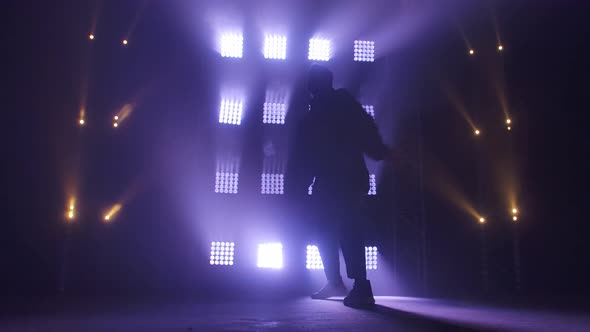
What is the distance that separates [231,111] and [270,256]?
156cm

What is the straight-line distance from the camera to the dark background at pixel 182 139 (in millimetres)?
3988

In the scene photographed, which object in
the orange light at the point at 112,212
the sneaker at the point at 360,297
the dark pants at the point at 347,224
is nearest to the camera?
the sneaker at the point at 360,297

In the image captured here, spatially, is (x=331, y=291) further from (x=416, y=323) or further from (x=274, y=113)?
(x=274, y=113)

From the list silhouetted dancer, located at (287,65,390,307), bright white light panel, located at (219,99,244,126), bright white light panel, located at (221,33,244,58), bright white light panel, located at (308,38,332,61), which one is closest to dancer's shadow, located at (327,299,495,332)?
silhouetted dancer, located at (287,65,390,307)

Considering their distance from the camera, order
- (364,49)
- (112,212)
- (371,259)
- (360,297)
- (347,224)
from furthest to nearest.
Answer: (364,49) → (371,259) → (112,212) → (347,224) → (360,297)

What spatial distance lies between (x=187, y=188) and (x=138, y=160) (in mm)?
532

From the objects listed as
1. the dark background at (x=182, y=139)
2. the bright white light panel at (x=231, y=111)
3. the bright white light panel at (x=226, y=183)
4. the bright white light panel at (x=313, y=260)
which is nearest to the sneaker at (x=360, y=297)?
the bright white light panel at (x=313, y=260)

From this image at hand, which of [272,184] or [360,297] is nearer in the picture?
[360,297]

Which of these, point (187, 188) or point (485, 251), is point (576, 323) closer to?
point (485, 251)

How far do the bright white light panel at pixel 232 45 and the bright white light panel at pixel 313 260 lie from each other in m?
2.16

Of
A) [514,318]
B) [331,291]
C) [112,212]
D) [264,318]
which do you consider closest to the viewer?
[264,318]

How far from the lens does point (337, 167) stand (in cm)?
316

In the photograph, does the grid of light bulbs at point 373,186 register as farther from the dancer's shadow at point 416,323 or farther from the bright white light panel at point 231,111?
the dancer's shadow at point 416,323

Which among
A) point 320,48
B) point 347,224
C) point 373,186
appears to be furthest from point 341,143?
point 320,48
